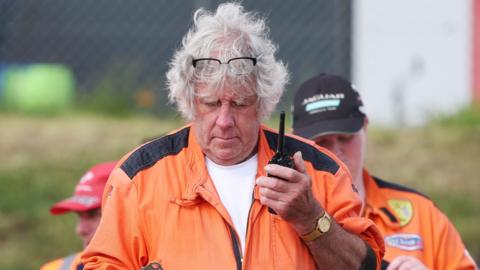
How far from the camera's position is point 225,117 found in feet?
11.3

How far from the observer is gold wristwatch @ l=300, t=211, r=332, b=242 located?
133 inches

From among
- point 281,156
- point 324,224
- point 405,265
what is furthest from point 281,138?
point 405,265

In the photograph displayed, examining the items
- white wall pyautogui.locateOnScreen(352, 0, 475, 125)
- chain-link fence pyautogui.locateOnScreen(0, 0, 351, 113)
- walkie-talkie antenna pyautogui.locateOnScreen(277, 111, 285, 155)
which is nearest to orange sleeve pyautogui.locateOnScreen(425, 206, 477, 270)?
walkie-talkie antenna pyautogui.locateOnScreen(277, 111, 285, 155)

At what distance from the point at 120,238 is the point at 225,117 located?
0.51m

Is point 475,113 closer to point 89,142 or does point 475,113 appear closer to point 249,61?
point 89,142

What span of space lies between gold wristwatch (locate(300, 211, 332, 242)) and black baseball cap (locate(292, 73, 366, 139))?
3.54ft

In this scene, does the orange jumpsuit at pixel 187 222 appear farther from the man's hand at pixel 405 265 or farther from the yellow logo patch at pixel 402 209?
the yellow logo patch at pixel 402 209

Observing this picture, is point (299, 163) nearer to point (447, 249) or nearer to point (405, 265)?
point (405, 265)

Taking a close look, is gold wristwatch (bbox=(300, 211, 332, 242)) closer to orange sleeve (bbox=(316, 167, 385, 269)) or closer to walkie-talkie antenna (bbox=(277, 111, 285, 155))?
orange sleeve (bbox=(316, 167, 385, 269))

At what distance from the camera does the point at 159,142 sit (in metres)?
3.62

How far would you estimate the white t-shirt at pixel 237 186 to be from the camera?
348cm

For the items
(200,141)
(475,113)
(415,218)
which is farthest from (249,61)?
(475,113)

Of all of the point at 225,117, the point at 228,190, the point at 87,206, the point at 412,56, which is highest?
the point at 412,56

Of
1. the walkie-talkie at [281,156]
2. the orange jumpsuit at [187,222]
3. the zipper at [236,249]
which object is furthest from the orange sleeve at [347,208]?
the zipper at [236,249]
